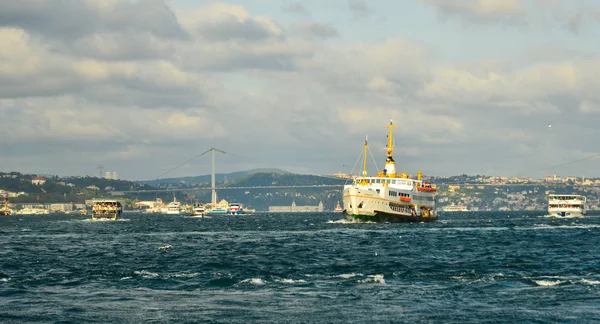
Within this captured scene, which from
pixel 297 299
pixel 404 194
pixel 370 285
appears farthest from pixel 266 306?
pixel 404 194

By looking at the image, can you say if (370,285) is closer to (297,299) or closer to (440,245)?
(297,299)

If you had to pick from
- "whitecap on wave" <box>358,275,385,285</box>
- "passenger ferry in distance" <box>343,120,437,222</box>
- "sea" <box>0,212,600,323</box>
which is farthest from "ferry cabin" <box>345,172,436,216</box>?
"whitecap on wave" <box>358,275,385,285</box>

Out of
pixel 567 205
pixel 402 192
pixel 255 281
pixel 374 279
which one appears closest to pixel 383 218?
pixel 402 192

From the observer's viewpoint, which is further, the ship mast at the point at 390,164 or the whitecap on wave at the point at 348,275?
the ship mast at the point at 390,164

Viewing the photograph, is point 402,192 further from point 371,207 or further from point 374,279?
point 374,279

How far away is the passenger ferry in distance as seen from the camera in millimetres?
146125

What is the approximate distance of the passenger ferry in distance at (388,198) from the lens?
146125 millimetres

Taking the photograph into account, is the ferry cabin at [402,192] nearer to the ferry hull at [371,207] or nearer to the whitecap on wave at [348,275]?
the ferry hull at [371,207]

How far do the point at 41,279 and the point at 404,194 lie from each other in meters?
108

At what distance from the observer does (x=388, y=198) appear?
5886 inches

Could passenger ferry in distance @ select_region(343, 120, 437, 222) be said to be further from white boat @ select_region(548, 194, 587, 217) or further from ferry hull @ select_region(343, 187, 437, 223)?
white boat @ select_region(548, 194, 587, 217)

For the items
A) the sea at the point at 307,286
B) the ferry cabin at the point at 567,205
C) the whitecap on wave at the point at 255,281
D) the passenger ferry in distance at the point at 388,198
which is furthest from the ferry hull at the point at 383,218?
the whitecap on wave at the point at 255,281

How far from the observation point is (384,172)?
161375 mm

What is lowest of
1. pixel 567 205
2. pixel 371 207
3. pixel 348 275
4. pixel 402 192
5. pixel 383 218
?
pixel 348 275
